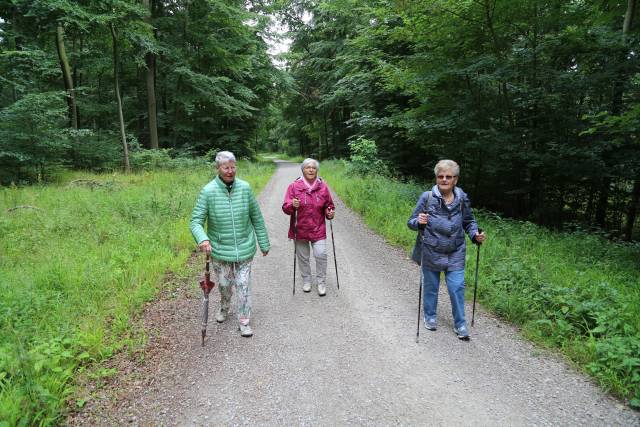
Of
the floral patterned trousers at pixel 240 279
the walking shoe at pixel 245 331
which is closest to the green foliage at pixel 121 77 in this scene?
the floral patterned trousers at pixel 240 279

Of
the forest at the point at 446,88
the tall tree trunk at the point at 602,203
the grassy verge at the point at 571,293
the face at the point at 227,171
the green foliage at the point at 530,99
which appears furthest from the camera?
the tall tree trunk at the point at 602,203

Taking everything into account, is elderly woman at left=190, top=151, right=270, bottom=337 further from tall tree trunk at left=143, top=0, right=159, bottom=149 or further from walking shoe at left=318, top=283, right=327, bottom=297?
tall tree trunk at left=143, top=0, right=159, bottom=149

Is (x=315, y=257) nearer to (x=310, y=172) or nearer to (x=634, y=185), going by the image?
(x=310, y=172)

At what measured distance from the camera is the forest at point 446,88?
29.1 feet

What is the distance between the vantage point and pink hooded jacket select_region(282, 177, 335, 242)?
5469 millimetres

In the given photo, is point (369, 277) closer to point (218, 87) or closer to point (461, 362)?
point (461, 362)

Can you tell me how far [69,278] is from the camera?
511cm

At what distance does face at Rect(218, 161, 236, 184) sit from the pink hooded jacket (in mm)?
1309

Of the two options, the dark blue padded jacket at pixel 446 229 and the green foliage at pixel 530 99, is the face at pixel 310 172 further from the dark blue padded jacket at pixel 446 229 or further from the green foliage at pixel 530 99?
the green foliage at pixel 530 99

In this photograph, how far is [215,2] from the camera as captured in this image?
685 inches

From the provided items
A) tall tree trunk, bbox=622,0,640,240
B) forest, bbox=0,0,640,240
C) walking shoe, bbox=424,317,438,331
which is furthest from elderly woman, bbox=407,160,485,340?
tall tree trunk, bbox=622,0,640,240

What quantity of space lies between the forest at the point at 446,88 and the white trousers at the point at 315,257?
188 inches

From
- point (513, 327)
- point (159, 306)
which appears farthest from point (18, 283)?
point (513, 327)

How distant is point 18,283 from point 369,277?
509 cm
